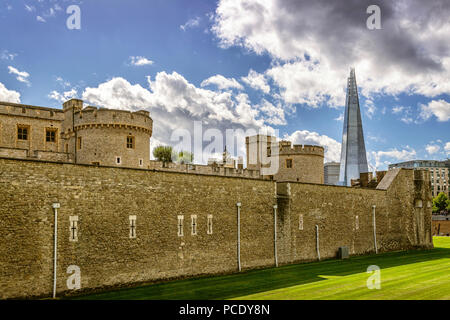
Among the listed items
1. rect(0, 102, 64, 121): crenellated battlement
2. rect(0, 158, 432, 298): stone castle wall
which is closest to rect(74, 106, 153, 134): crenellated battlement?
rect(0, 102, 64, 121): crenellated battlement

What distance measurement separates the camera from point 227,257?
24.4 m

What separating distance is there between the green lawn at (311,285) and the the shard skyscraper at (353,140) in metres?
131

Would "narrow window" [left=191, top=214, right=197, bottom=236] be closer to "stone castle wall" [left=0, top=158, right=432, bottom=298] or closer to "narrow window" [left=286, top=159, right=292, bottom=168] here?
"stone castle wall" [left=0, top=158, right=432, bottom=298]

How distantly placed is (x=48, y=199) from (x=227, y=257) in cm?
1108

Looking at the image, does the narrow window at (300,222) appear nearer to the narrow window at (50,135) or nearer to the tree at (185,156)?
the narrow window at (50,135)

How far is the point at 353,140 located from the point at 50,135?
137819 millimetres

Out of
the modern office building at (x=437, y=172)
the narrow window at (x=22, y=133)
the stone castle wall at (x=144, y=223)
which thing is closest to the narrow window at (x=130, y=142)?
the narrow window at (x=22, y=133)

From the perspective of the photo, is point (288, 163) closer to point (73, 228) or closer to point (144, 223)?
point (144, 223)

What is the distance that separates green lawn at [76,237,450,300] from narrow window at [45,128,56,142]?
1501cm

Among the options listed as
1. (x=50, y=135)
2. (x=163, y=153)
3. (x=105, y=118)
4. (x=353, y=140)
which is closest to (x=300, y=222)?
(x=105, y=118)

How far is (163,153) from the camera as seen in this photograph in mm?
70250
